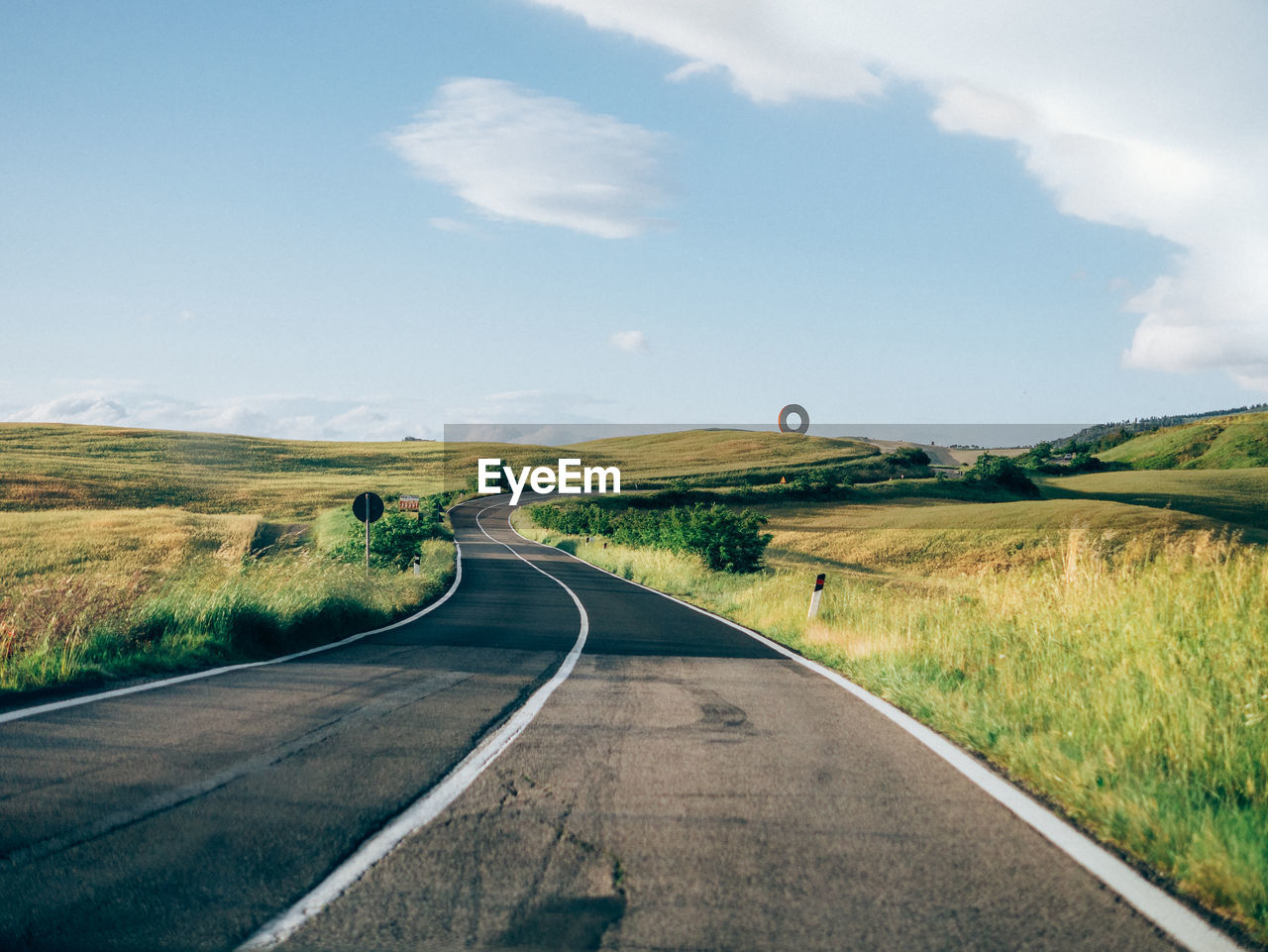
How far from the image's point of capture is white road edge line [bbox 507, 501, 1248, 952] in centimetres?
324

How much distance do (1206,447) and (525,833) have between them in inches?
4978

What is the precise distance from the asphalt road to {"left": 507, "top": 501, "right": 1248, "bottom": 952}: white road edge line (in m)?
0.08

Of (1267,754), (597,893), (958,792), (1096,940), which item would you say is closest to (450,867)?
(597,893)

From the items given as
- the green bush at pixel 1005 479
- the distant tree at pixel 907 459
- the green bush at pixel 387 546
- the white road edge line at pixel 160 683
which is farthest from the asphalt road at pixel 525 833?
the distant tree at pixel 907 459

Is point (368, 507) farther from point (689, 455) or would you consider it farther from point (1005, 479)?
point (689, 455)

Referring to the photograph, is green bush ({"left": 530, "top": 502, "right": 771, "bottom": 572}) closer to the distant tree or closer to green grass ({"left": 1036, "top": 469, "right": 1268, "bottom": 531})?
green grass ({"left": 1036, "top": 469, "right": 1268, "bottom": 531})

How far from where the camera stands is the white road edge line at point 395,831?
3.16 meters

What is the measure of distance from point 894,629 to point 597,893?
7.96m

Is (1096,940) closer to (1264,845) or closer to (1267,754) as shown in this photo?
(1264,845)

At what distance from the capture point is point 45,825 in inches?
160

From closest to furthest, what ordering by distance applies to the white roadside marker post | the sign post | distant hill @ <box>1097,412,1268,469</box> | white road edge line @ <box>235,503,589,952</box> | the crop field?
1. white road edge line @ <box>235,503,589,952</box>
2. the white roadside marker post
3. the sign post
4. the crop field
5. distant hill @ <box>1097,412,1268,469</box>

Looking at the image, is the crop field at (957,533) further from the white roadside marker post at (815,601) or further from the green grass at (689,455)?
the green grass at (689,455)

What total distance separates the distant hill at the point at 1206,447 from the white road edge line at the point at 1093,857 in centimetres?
11107

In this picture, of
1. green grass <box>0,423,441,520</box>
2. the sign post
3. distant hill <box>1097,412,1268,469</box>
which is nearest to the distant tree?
distant hill <box>1097,412,1268,469</box>
